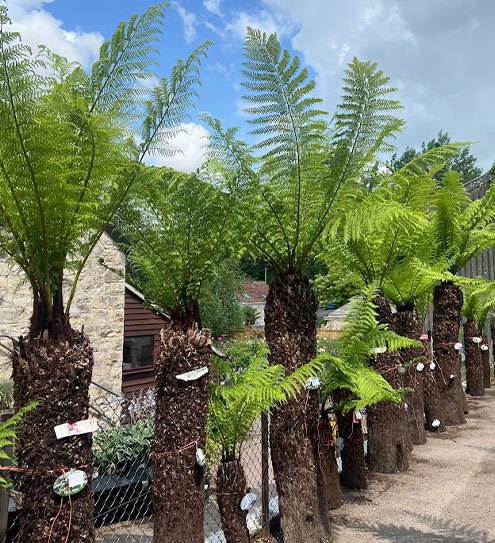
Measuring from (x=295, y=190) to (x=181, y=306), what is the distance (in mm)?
1048

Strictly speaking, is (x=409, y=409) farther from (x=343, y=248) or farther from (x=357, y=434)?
(x=343, y=248)

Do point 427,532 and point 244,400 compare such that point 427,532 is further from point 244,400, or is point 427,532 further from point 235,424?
point 244,400

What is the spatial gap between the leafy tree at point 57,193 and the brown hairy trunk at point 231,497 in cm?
90

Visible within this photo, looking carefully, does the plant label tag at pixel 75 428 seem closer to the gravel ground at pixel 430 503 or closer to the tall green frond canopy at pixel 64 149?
the tall green frond canopy at pixel 64 149

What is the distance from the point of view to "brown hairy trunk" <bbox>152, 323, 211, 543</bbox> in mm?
2910

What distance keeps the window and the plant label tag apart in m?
7.56

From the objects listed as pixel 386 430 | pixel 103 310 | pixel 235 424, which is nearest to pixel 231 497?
pixel 235 424

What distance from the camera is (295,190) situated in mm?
3422

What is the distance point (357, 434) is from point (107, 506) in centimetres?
238

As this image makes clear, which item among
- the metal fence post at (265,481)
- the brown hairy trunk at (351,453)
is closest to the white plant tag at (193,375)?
the metal fence post at (265,481)

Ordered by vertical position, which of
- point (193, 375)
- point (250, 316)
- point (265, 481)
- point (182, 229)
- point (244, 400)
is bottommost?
point (265, 481)

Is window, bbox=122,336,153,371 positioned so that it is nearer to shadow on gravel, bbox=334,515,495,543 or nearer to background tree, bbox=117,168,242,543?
shadow on gravel, bbox=334,515,495,543

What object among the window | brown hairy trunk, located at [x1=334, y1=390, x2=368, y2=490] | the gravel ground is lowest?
the gravel ground

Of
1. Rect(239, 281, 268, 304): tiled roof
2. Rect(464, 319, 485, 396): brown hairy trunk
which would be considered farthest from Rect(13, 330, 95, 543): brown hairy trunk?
Rect(239, 281, 268, 304): tiled roof
